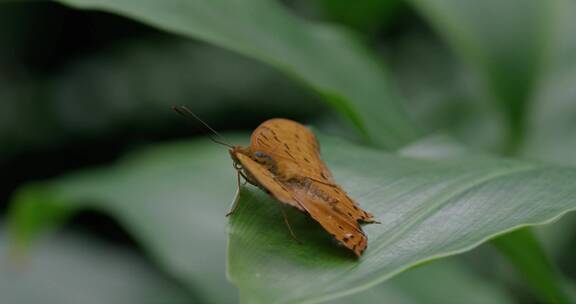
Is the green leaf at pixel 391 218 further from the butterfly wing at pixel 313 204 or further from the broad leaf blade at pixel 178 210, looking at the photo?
the broad leaf blade at pixel 178 210

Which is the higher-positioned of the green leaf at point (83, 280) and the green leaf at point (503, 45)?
the green leaf at point (503, 45)

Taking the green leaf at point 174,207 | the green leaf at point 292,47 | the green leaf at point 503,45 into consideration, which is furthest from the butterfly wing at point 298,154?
the green leaf at point 503,45

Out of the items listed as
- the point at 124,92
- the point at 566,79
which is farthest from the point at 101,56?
Answer: the point at 566,79

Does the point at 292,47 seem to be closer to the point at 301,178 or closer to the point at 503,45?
the point at 301,178

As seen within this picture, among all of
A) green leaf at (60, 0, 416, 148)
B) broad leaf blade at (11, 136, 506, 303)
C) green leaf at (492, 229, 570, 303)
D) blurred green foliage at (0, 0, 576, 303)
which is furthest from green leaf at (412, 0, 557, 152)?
green leaf at (492, 229, 570, 303)

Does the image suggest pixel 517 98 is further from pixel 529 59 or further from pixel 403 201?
pixel 403 201
